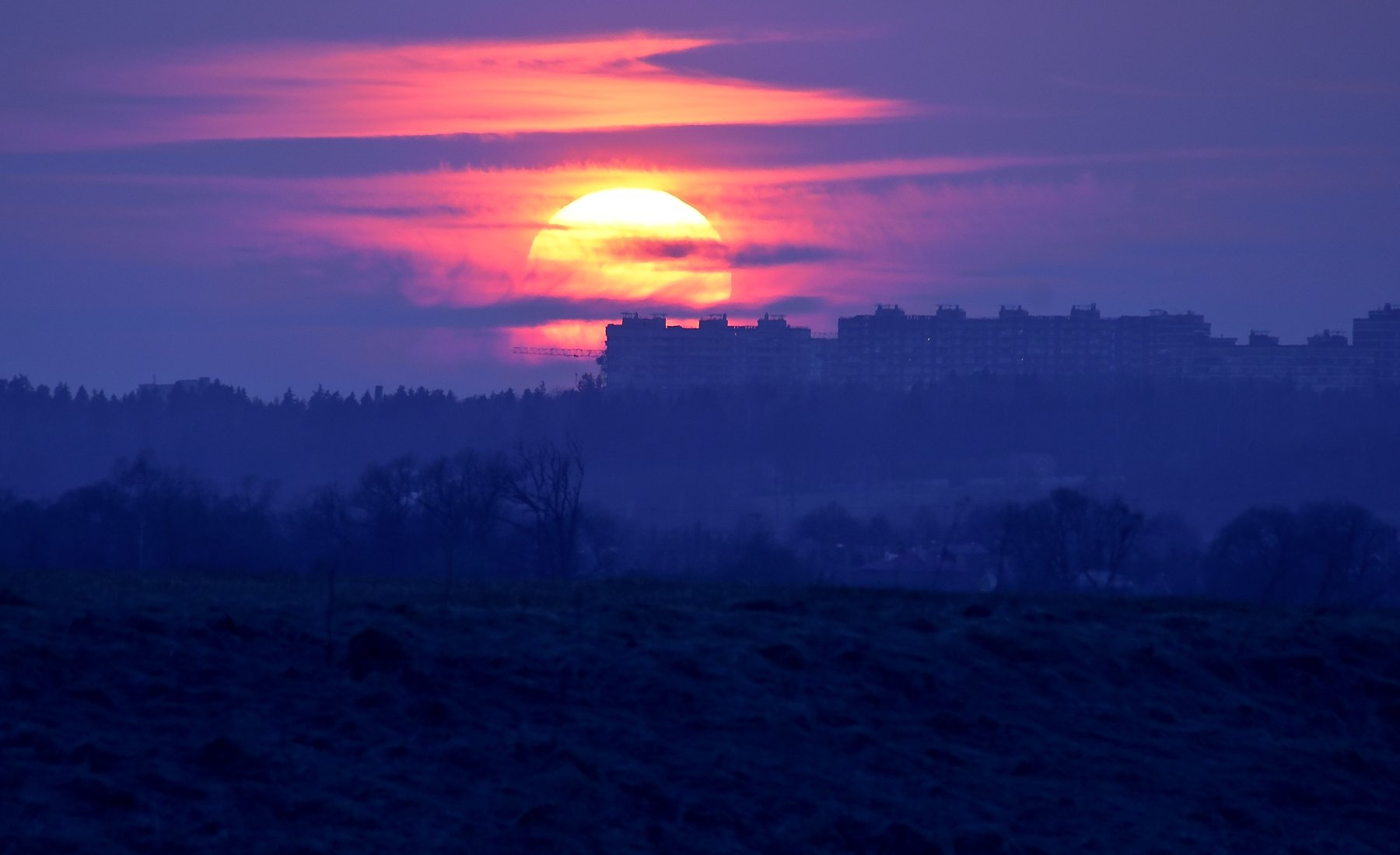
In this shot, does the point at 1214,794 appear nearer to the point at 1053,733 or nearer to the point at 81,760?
the point at 1053,733

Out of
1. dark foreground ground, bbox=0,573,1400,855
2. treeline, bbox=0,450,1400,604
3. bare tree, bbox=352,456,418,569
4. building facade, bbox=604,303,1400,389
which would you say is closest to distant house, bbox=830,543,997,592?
treeline, bbox=0,450,1400,604

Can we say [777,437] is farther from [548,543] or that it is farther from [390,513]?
[548,543]

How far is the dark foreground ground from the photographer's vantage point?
9570 mm

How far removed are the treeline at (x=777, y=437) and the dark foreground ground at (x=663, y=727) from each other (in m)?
68.9

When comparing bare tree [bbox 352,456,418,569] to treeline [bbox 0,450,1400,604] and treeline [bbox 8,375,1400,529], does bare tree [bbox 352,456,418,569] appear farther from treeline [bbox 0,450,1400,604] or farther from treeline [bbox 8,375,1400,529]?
treeline [bbox 8,375,1400,529]

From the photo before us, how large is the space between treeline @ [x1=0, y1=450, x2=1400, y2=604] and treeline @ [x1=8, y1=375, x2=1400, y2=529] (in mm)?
36260

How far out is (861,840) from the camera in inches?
404

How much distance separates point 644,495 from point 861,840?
84460mm

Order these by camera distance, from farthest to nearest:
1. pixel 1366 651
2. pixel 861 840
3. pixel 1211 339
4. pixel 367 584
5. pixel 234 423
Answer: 1. pixel 1211 339
2. pixel 234 423
3. pixel 367 584
4. pixel 1366 651
5. pixel 861 840

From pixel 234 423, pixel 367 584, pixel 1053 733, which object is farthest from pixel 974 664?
pixel 234 423

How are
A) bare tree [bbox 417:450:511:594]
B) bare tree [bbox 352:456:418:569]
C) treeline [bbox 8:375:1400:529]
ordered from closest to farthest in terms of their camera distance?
1. bare tree [bbox 352:456:418:569]
2. bare tree [bbox 417:450:511:594]
3. treeline [bbox 8:375:1400:529]

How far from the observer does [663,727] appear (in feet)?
37.1

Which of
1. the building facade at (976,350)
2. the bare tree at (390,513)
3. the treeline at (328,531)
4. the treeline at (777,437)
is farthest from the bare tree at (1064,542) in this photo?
the building facade at (976,350)

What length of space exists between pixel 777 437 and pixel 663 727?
9541 centimetres
